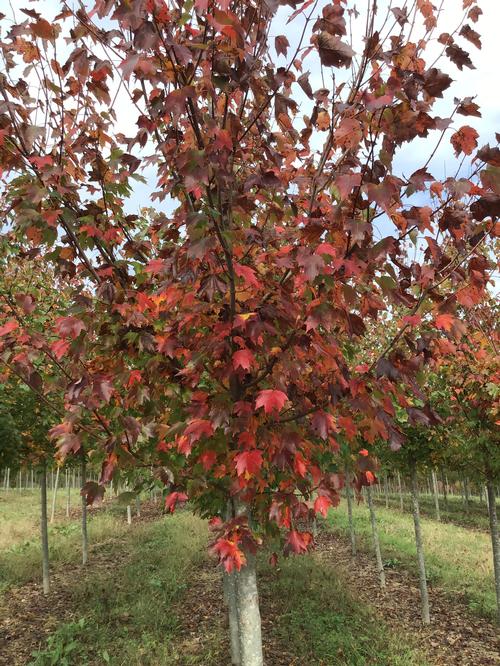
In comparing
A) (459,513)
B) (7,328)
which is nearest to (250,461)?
(7,328)

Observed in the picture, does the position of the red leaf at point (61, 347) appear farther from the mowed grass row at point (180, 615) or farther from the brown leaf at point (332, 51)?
the mowed grass row at point (180, 615)

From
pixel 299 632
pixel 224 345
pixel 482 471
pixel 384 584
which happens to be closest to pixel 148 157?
pixel 224 345

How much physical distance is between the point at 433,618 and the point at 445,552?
19.9 ft

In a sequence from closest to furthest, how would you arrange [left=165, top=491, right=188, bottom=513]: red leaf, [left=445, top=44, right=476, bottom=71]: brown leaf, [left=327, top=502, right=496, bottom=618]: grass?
1. [left=445, top=44, right=476, bottom=71]: brown leaf
2. [left=165, top=491, right=188, bottom=513]: red leaf
3. [left=327, top=502, right=496, bottom=618]: grass

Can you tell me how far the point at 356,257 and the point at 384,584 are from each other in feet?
36.1

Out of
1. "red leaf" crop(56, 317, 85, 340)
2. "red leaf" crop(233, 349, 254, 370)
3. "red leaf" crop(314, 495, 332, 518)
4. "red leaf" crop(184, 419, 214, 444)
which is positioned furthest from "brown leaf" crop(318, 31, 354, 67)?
"red leaf" crop(314, 495, 332, 518)

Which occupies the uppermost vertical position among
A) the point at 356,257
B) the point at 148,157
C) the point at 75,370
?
the point at 148,157

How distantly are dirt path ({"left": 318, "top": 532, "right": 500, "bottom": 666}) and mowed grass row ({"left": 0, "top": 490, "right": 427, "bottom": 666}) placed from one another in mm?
504

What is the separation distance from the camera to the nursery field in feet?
23.5

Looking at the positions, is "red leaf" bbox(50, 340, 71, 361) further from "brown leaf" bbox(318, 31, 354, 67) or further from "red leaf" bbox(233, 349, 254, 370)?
"brown leaf" bbox(318, 31, 354, 67)

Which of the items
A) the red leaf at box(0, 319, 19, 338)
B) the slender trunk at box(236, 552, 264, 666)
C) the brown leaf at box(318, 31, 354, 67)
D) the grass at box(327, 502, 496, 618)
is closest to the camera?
the brown leaf at box(318, 31, 354, 67)

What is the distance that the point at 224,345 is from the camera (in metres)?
2.35

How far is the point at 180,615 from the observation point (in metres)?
8.62

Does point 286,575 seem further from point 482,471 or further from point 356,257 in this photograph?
point 356,257
